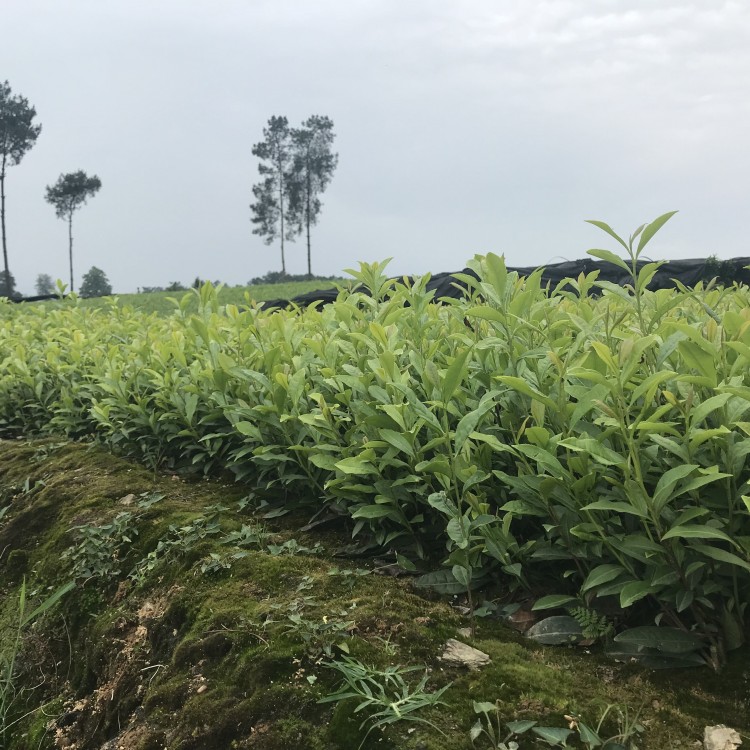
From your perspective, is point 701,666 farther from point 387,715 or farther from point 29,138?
point 29,138

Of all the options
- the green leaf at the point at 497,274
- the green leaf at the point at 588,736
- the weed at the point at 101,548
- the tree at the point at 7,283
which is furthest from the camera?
the tree at the point at 7,283

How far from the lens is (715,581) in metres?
1.71

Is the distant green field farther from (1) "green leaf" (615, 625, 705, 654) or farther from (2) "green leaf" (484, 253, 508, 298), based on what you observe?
(1) "green leaf" (615, 625, 705, 654)

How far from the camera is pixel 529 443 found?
79.2 inches

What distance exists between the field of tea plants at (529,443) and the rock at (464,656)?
239 millimetres

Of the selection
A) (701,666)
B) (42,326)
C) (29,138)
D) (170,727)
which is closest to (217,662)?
(170,727)

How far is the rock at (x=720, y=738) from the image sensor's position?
4.52ft

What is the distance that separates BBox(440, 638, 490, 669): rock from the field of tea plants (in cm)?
24

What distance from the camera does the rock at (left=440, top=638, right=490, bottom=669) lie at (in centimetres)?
162

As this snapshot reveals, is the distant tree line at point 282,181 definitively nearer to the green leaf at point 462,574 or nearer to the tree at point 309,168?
the tree at point 309,168

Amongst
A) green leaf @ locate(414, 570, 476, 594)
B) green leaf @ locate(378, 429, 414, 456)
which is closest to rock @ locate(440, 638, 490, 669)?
green leaf @ locate(414, 570, 476, 594)

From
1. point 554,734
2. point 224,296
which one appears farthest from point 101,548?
point 224,296

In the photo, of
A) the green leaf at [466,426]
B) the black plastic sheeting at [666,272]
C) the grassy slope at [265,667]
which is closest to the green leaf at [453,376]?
the green leaf at [466,426]

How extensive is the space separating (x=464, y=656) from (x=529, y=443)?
640 millimetres
